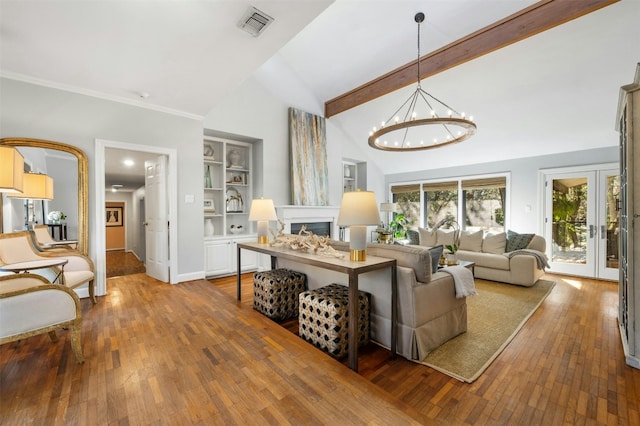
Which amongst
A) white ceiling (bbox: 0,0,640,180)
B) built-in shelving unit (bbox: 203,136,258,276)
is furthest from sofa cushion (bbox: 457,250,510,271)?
built-in shelving unit (bbox: 203,136,258,276)

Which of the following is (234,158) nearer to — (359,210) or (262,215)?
(262,215)

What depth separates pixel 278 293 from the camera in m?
2.87

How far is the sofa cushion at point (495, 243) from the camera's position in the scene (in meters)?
4.91

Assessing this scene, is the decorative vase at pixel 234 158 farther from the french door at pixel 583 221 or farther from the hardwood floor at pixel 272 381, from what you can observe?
the french door at pixel 583 221

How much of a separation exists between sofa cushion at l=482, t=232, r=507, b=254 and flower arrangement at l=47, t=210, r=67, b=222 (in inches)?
256

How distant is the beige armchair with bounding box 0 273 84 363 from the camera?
1.67m

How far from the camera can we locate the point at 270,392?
63.7 inches

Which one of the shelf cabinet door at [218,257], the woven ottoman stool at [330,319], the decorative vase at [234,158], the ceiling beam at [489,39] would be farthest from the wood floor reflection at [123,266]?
the ceiling beam at [489,39]

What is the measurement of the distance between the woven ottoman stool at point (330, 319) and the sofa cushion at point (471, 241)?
12.3ft

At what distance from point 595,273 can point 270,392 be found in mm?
6038

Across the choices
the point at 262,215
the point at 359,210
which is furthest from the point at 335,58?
the point at 359,210

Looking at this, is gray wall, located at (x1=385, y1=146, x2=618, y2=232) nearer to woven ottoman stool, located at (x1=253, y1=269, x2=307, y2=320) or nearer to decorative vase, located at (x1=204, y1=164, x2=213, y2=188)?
woven ottoman stool, located at (x1=253, y1=269, x2=307, y2=320)

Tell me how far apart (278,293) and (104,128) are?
10.3ft

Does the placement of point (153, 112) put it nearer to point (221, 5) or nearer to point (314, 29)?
point (221, 5)
